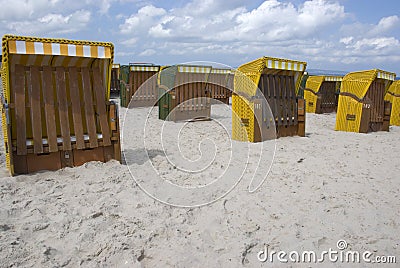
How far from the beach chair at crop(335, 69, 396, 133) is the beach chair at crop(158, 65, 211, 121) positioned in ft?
14.4

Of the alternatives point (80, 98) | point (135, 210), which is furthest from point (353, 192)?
point (80, 98)

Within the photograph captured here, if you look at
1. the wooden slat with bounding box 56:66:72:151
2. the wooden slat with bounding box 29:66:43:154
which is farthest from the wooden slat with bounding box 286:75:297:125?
the wooden slat with bounding box 29:66:43:154

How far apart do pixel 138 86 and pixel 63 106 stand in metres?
9.93

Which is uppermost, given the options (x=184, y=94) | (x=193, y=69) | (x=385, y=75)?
(x=193, y=69)

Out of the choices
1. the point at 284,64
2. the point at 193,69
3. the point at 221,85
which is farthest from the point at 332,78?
the point at 284,64

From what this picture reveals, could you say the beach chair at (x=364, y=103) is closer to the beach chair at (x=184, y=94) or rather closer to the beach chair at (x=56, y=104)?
the beach chair at (x=184, y=94)

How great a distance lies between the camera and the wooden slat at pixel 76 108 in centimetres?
456

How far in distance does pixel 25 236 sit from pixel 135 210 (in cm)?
106

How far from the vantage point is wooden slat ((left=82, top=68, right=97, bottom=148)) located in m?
4.66

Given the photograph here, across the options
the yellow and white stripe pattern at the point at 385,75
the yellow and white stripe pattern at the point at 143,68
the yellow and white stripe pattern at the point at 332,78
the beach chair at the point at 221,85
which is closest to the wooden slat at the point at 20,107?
the yellow and white stripe pattern at the point at 385,75

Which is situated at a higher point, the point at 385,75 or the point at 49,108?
the point at 385,75

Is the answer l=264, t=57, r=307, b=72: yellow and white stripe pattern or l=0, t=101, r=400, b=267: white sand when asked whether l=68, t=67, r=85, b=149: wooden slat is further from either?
l=264, t=57, r=307, b=72: yellow and white stripe pattern

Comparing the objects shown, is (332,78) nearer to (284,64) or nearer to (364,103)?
(364,103)

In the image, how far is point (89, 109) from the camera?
Result: 4684 millimetres
